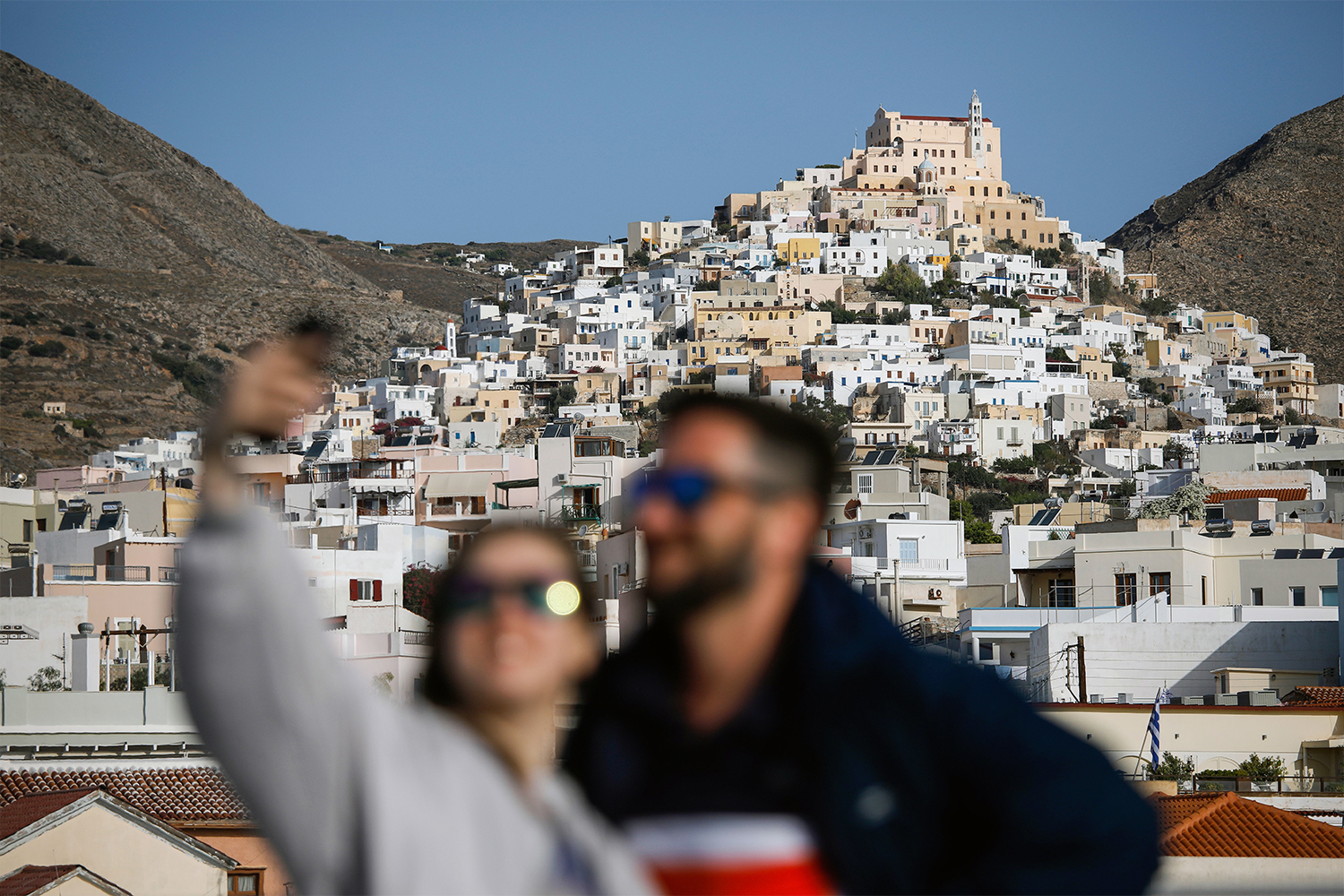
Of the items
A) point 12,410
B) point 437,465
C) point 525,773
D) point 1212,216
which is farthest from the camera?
point 1212,216

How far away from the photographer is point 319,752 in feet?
4.19

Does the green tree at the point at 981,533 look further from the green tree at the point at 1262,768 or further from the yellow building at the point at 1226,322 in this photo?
the yellow building at the point at 1226,322

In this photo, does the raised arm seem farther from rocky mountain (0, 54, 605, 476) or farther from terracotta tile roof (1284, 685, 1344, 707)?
rocky mountain (0, 54, 605, 476)

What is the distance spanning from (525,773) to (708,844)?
19 cm

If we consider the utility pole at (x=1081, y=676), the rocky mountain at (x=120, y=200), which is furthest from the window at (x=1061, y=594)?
the rocky mountain at (x=120, y=200)

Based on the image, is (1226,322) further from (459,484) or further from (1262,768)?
(1262,768)

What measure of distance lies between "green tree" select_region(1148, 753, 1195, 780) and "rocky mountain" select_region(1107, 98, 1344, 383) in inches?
4273

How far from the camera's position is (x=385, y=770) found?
129cm

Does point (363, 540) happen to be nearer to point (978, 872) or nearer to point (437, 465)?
point (437, 465)

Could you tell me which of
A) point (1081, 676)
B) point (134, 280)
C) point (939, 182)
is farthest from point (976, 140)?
point (1081, 676)

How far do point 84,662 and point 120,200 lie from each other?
11261 centimetres

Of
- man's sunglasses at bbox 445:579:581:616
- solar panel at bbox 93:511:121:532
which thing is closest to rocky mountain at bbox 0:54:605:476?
solar panel at bbox 93:511:121:532

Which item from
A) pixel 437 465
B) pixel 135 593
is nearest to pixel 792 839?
pixel 135 593

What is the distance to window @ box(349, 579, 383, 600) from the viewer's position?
90.1ft
